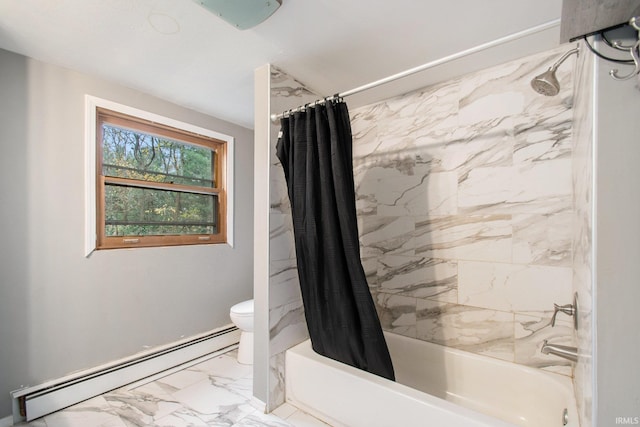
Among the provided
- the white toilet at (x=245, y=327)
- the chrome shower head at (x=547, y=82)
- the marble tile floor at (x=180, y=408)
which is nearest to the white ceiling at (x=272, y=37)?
the chrome shower head at (x=547, y=82)

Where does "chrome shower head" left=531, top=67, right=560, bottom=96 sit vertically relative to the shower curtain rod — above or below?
below

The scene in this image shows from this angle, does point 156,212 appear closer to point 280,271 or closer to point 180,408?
point 280,271

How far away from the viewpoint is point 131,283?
2021 millimetres

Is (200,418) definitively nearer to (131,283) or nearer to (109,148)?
(131,283)

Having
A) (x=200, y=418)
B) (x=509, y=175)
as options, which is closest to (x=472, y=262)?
(x=509, y=175)

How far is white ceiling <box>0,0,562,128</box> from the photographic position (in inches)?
49.1

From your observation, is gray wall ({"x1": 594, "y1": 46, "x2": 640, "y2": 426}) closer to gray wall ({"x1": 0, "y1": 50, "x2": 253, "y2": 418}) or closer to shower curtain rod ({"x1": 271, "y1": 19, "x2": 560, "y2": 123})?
shower curtain rod ({"x1": 271, "y1": 19, "x2": 560, "y2": 123})

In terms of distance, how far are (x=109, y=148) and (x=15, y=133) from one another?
482 millimetres

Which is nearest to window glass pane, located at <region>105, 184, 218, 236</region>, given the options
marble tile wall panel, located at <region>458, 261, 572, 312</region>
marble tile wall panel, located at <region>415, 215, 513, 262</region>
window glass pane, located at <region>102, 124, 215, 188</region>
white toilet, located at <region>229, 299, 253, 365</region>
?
window glass pane, located at <region>102, 124, 215, 188</region>

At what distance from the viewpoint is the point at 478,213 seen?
1.70m

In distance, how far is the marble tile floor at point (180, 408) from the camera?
1536 mm

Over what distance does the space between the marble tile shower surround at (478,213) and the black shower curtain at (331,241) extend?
2.20 feet

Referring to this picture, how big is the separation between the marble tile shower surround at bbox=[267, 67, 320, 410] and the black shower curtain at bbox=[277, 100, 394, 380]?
0.18 m

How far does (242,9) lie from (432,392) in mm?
2434
